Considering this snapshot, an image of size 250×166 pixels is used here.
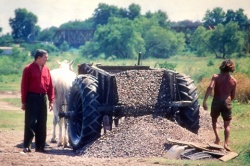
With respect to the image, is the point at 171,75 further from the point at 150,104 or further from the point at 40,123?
the point at 40,123

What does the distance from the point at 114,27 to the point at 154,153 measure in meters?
61.2

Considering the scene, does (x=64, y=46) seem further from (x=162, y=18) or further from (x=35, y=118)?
(x=35, y=118)

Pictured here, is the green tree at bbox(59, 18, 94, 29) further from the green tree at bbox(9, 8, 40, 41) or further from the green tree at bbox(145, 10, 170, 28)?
the green tree at bbox(145, 10, 170, 28)

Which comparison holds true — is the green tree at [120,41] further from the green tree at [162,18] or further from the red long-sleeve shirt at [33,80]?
the red long-sleeve shirt at [33,80]

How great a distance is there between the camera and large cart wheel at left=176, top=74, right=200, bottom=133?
43.9ft

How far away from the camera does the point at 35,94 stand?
1191 centimetres

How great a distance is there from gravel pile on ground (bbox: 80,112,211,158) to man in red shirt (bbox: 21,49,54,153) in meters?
1.20

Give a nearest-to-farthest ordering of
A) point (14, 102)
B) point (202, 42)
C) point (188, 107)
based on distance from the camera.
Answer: point (188, 107)
point (14, 102)
point (202, 42)

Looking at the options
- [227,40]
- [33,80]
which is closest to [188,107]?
[33,80]

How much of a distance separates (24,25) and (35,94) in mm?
120293

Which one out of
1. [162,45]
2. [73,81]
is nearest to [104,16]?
[162,45]

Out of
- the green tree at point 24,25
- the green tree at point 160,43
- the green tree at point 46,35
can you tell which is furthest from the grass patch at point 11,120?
the green tree at point 24,25

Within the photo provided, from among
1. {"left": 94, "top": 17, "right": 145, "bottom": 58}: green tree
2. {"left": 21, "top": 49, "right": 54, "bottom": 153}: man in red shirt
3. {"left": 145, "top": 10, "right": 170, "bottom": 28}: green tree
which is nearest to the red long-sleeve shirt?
{"left": 21, "top": 49, "right": 54, "bottom": 153}: man in red shirt

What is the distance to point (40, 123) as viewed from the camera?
12164 mm
